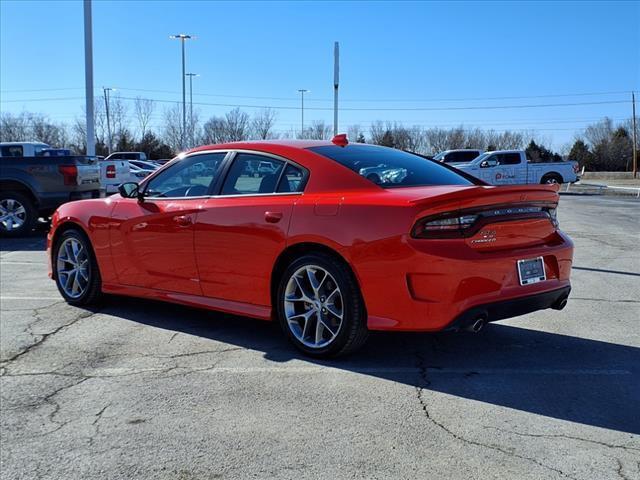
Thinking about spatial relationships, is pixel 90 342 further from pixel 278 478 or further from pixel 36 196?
pixel 36 196

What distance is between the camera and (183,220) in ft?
16.7

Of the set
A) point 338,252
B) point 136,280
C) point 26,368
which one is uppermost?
point 338,252

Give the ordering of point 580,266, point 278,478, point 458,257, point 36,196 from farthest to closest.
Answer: point 36,196
point 580,266
point 458,257
point 278,478

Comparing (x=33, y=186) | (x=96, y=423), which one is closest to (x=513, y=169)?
(x=33, y=186)

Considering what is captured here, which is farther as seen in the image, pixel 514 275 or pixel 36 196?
pixel 36 196

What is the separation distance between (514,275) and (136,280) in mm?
3295

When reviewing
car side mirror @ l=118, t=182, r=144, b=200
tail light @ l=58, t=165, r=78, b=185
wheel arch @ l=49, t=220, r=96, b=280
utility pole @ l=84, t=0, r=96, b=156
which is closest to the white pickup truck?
utility pole @ l=84, t=0, r=96, b=156

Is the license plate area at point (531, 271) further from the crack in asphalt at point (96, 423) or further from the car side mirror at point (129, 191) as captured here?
the car side mirror at point (129, 191)

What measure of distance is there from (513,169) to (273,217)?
26818 millimetres

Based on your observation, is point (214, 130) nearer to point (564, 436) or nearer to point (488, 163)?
point (488, 163)

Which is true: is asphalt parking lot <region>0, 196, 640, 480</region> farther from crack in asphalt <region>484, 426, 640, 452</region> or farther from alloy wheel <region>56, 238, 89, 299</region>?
alloy wheel <region>56, 238, 89, 299</region>

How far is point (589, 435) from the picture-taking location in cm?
319

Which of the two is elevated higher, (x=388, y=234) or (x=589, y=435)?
(x=388, y=234)

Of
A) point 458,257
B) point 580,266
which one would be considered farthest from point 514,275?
point 580,266
